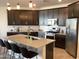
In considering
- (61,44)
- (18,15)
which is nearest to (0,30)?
(18,15)

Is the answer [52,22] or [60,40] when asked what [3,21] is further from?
[60,40]

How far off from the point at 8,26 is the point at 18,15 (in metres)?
1.08

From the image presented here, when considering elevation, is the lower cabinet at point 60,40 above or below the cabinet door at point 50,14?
below

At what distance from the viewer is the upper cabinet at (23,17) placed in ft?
29.3

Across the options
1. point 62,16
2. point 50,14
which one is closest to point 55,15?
point 50,14

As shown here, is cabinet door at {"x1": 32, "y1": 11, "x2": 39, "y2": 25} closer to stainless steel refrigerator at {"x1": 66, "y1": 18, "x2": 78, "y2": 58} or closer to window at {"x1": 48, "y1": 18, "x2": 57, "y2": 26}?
window at {"x1": 48, "y1": 18, "x2": 57, "y2": 26}

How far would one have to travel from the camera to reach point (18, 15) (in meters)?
9.02

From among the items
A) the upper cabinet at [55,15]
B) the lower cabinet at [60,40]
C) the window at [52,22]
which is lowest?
the lower cabinet at [60,40]

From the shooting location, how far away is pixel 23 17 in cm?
908

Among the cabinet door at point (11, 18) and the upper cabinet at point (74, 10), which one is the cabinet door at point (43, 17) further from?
the upper cabinet at point (74, 10)

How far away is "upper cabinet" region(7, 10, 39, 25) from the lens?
894 centimetres

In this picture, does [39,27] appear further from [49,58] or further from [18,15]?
[49,58]

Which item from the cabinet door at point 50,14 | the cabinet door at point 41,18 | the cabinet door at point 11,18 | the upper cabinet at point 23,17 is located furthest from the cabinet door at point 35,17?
the cabinet door at point 11,18

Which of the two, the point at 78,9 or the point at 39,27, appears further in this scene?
the point at 39,27
